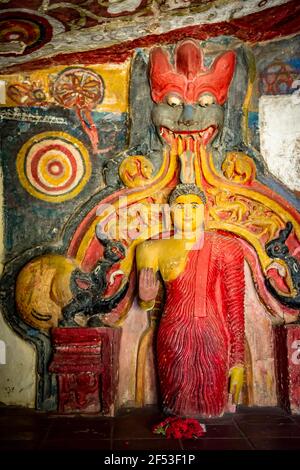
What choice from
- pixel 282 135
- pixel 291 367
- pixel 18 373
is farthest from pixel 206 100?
pixel 18 373

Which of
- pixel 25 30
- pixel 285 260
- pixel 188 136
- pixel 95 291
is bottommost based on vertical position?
pixel 95 291

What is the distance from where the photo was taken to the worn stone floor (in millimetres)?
2678

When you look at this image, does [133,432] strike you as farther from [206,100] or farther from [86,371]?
[206,100]

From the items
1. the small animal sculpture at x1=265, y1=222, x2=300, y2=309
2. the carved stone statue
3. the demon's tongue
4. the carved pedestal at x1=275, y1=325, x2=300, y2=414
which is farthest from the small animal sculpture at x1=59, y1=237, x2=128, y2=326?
the carved pedestal at x1=275, y1=325, x2=300, y2=414

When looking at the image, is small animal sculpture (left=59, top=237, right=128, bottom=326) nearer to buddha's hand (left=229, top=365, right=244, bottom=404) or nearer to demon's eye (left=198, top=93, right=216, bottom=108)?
buddha's hand (left=229, top=365, right=244, bottom=404)

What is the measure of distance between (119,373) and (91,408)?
40 cm

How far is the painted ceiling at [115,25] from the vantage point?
3018mm

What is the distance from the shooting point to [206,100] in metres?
3.61

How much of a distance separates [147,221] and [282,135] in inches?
56.5

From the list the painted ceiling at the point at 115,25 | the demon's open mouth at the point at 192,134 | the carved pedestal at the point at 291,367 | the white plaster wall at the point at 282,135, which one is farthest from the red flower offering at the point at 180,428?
the painted ceiling at the point at 115,25

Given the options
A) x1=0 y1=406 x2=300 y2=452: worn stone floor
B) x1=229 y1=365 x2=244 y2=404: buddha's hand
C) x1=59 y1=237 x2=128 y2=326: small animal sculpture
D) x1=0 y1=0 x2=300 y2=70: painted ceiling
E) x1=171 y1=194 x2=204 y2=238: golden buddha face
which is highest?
x1=0 y1=0 x2=300 y2=70: painted ceiling

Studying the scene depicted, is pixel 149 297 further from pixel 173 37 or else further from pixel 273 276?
pixel 173 37

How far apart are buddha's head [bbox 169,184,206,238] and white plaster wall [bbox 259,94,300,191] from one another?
797 mm
